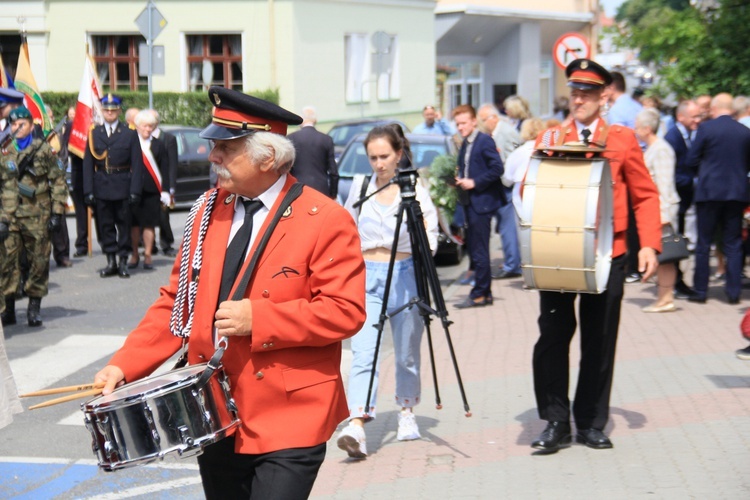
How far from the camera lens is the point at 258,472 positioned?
3.70 m

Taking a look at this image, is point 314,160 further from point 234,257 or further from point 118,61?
point 118,61

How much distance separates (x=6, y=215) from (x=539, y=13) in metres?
38.4

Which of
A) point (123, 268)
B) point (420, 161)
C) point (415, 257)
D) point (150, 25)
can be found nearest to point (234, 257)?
point (415, 257)

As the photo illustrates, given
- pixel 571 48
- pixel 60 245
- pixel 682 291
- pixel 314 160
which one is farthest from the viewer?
pixel 571 48

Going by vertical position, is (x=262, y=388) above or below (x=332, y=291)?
below

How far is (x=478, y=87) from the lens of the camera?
47.8m

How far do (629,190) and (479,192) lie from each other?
5.39m

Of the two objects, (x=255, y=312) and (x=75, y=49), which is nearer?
(x=255, y=312)

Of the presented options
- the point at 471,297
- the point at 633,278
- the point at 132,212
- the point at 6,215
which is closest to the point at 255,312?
the point at 6,215

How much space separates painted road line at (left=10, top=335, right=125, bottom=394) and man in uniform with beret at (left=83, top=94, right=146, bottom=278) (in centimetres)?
376

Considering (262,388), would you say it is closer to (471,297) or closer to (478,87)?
(471,297)

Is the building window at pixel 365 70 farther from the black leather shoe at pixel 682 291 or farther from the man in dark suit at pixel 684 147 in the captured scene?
the black leather shoe at pixel 682 291

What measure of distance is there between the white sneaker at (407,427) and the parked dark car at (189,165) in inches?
562

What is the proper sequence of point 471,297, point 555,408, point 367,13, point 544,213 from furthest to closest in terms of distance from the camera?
point 367,13, point 471,297, point 555,408, point 544,213
